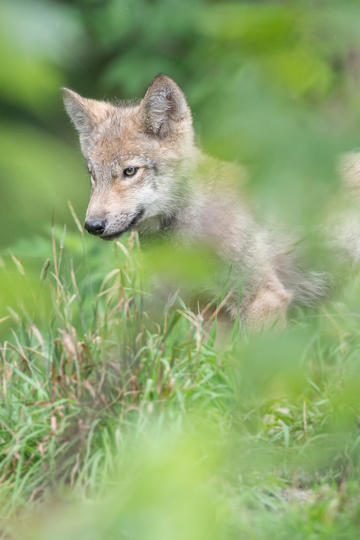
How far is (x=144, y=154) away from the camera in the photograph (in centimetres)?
477

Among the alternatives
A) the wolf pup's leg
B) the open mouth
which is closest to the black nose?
the open mouth

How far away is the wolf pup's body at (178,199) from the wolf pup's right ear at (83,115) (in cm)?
1

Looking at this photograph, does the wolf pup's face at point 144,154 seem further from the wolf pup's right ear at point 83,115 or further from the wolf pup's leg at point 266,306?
the wolf pup's leg at point 266,306

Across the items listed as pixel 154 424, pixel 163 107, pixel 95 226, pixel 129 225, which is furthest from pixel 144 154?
pixel 154 424

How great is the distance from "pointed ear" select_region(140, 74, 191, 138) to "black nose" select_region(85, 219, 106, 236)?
32.7 inches

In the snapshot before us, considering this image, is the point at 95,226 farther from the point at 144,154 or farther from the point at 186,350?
the point at 186,350

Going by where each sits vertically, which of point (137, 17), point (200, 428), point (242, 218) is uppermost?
point (137, 17)

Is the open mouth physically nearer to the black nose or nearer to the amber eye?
the black nose

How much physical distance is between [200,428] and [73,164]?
7.25 ft

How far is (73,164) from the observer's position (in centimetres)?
83

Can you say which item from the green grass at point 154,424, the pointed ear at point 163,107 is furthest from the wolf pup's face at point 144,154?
the green grass at point 154,424

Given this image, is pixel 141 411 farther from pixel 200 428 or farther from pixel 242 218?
pixel 242 218

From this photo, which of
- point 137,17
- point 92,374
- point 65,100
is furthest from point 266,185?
point 137,17

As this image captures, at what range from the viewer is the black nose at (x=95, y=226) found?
14.1 ft
